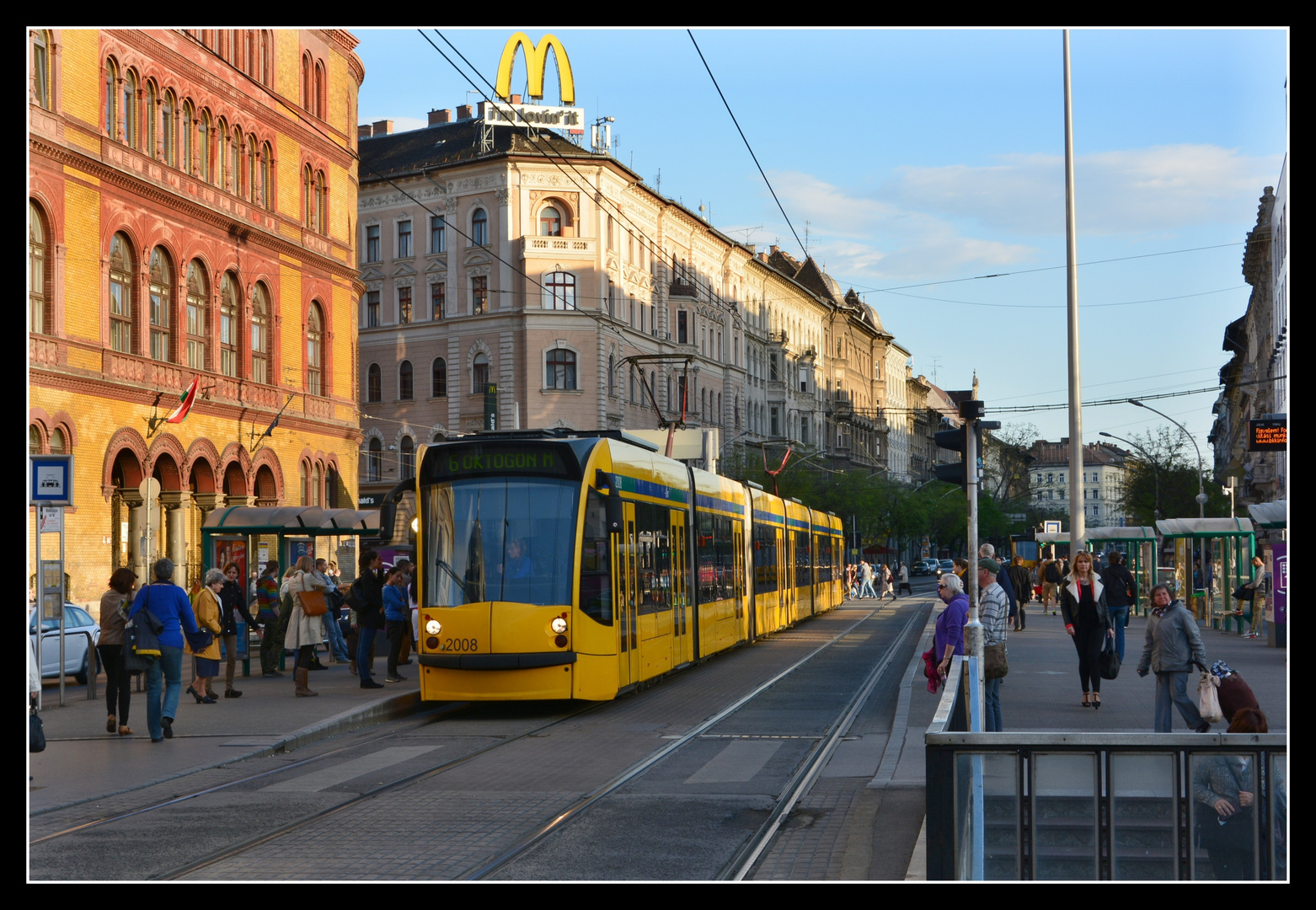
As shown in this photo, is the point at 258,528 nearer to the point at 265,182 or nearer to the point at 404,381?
the point at 265,182

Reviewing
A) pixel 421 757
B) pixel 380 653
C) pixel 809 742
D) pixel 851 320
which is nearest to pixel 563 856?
pixel 421 757

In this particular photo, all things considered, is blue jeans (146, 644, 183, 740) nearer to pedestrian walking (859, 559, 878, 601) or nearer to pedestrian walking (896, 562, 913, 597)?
pedestrian walking (859, 559, 878, 601)

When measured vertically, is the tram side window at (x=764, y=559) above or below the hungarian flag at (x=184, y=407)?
below

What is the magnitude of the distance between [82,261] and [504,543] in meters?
19.8

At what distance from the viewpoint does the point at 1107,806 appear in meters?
6.52

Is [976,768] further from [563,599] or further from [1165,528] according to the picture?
[1165,528]

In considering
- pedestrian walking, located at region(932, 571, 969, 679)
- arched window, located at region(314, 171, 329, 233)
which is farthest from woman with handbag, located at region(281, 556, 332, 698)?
arched window, located at region(314, 171, 329, 233)

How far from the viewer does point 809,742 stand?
48.2 feet

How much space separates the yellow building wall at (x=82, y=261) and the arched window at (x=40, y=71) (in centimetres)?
152

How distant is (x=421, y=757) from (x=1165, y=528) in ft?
78.1

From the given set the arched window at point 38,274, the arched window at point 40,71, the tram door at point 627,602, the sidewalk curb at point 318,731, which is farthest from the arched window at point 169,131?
the tram door at point 627,602

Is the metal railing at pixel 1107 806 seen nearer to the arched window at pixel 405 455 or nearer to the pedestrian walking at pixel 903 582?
the arched window at pixel 405 455

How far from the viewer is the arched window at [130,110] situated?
1342 inches

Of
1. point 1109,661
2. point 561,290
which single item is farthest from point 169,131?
point 561,290
